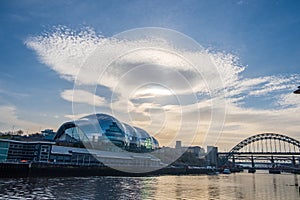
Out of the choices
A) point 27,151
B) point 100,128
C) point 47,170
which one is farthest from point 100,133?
point 47,170

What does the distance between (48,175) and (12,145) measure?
1300cm

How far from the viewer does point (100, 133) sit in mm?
85438

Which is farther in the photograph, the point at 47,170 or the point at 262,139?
the point at 262,139

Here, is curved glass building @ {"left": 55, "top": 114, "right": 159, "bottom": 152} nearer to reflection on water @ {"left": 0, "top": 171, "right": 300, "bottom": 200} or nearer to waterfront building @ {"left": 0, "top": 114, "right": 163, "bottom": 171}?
waterfront building @ {"left": 0, "top": 114, "right": 163, "bottom": 171}

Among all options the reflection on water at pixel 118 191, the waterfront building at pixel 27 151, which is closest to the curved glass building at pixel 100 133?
the waterfront building at pixel 27 151

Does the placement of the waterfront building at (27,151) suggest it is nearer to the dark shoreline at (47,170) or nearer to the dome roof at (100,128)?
the dark shoreline at (47,170)

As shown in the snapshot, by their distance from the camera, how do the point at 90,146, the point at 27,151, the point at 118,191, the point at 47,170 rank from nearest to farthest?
the point at 118,191, the point at 47,170, the point at 27,151, the point at 90,146

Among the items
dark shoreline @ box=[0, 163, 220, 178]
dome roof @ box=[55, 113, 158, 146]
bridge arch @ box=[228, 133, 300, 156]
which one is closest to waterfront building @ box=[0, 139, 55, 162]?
dark shoreline @ box=[0, 163, 220, 178]

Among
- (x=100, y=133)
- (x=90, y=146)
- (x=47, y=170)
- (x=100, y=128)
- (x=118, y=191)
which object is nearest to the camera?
(x=118, y=191)

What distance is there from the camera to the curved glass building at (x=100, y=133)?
81.3m

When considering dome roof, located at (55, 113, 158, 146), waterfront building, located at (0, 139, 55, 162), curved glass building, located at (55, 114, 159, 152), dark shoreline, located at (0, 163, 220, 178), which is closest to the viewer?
dark shoreline, located at (0, 163, 220, 178)

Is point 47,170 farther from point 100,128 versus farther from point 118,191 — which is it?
point 100,128

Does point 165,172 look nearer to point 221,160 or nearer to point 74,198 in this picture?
point 74,198

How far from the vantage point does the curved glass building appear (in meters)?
81.3
